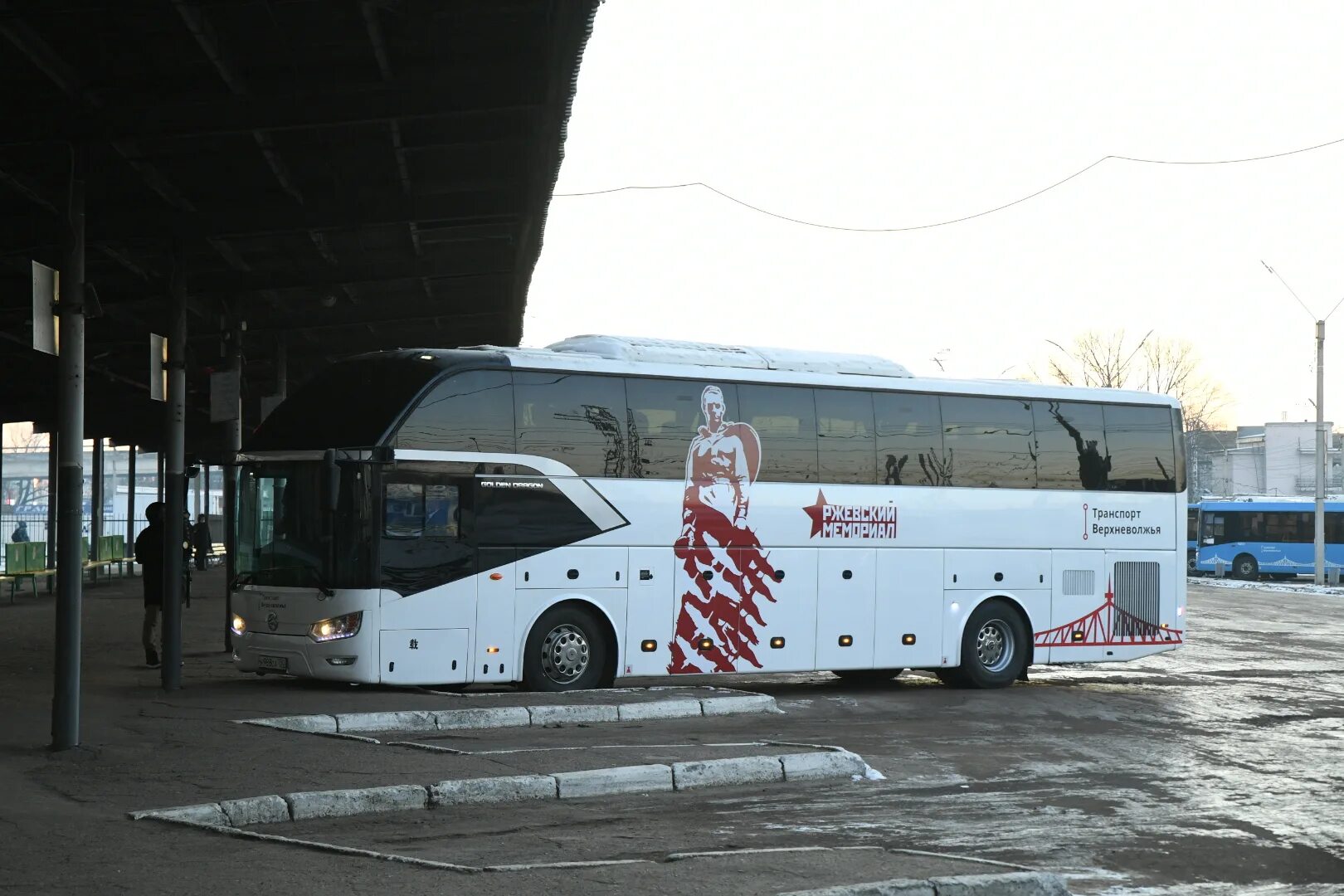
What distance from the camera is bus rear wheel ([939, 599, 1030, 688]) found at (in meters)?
18.9

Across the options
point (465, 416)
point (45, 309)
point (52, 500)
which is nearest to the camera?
point (45, 309)

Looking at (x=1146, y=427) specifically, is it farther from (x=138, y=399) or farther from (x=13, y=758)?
(x=138, y=399)

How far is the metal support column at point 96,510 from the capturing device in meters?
41.2

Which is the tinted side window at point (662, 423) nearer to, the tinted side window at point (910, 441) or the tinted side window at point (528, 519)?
the tinted side window at point (528, 519)

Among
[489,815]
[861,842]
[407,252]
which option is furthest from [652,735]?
[407,252]

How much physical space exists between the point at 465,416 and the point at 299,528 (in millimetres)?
2025

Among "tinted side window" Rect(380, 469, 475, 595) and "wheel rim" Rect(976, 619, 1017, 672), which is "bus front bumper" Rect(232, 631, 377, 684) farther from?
"wheel rim" Rect(976, 619, 1017, 672)

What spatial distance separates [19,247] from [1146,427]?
560 inches

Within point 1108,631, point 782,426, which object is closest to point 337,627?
point 782,426

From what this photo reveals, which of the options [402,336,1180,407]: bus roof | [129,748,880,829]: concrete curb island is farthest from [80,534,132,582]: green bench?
[129,748,880,829]: concrete curb island

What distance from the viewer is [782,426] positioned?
17.6 metres

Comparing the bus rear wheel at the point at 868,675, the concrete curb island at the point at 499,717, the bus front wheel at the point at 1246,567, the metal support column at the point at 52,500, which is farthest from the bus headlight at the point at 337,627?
the bus front wheel at the point at 1246,567

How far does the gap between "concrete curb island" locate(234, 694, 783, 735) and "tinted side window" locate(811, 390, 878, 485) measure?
12.6ft

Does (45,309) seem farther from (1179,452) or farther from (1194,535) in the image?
(1194,535)
